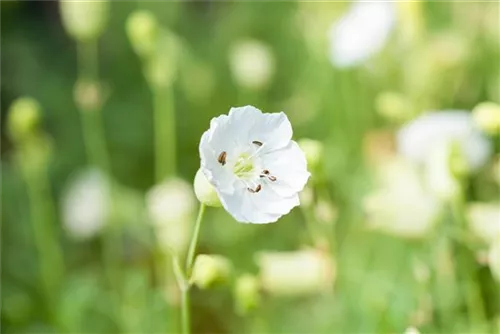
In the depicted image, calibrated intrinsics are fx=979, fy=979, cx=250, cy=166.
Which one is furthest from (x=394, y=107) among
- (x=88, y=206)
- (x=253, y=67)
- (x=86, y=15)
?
(x=88, y=206)

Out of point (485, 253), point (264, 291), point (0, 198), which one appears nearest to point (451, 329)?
point (485, 253)

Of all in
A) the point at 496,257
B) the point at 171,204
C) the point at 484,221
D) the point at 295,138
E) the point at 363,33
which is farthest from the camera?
the point at 295,138

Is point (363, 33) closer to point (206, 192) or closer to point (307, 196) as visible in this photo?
point (307, 196)

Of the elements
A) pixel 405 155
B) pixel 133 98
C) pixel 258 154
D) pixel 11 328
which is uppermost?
pixel 258 154

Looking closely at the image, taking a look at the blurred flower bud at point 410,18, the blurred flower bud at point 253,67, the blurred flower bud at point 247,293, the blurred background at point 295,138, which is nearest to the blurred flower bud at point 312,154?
the blurred background at point 295,138

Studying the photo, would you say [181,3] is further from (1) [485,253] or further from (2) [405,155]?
(1) [485,253]

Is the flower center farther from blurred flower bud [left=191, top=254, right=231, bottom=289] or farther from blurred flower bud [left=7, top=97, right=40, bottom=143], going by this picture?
blurred flower bud [left=7, top=97, right=40, bottom=143]

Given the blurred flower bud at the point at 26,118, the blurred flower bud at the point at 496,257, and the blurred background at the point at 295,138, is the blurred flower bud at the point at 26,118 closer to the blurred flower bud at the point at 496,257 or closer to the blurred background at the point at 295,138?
the blurred background at the point at 295,138
